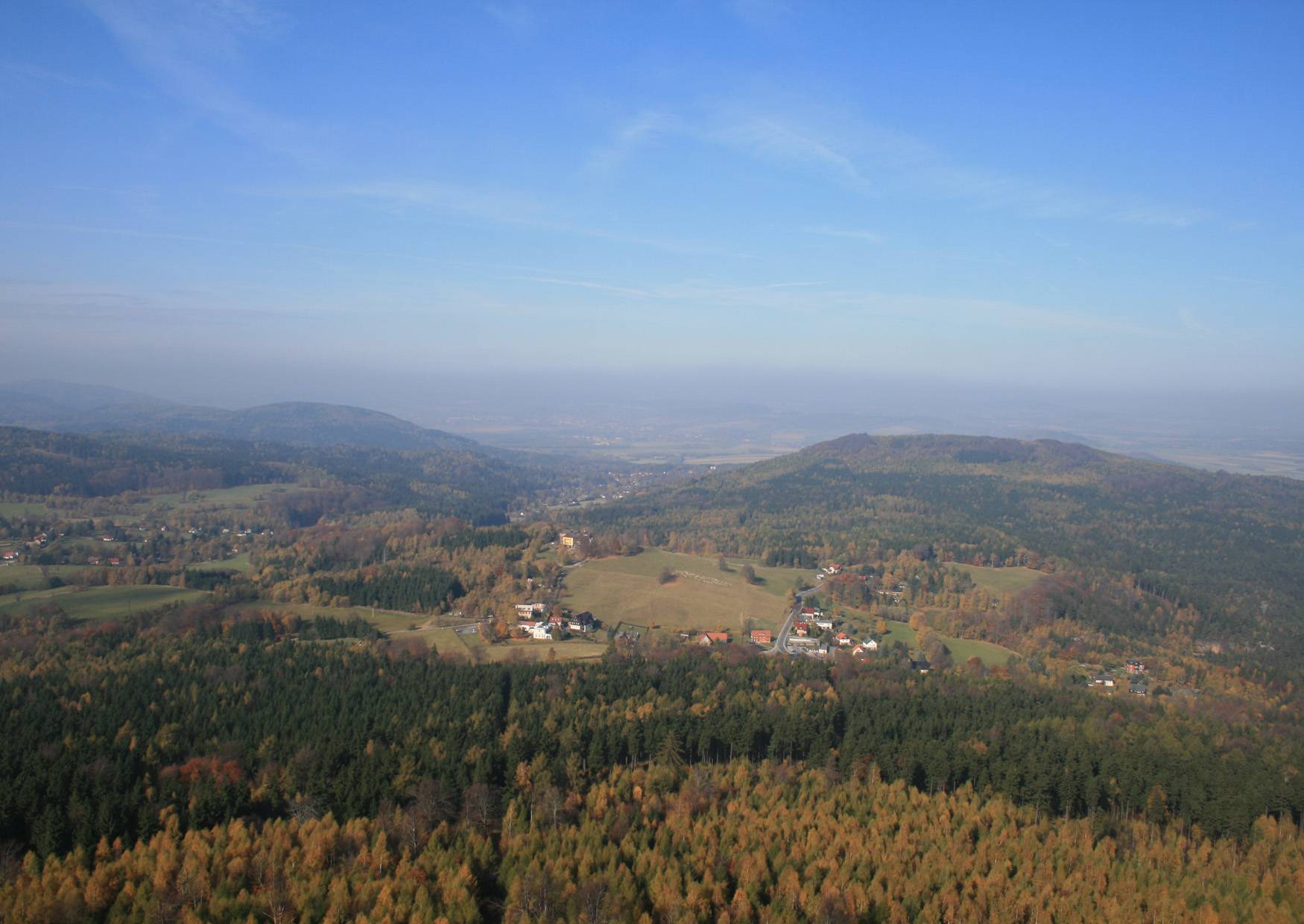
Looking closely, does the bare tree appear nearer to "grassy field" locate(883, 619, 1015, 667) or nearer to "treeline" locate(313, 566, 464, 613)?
"treeline" locate(313, 566, 464, 613)

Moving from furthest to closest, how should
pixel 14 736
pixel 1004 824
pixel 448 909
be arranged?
1. pixel 14 736
2. pixel 1004 824
3. pixel 448 909

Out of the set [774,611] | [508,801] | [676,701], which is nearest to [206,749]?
[508,801]

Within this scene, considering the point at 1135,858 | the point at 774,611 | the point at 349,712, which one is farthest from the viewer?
the point at 774,611

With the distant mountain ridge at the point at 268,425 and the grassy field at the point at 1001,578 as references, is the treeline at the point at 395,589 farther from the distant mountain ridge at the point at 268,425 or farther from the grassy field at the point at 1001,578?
the distant mountain ridge at the point at 268,425

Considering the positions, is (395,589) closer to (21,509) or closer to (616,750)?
(616,750)

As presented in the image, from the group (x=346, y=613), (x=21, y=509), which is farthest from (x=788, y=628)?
(x=21, y=509)

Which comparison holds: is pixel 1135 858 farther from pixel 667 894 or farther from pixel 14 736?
pixel 14 736
